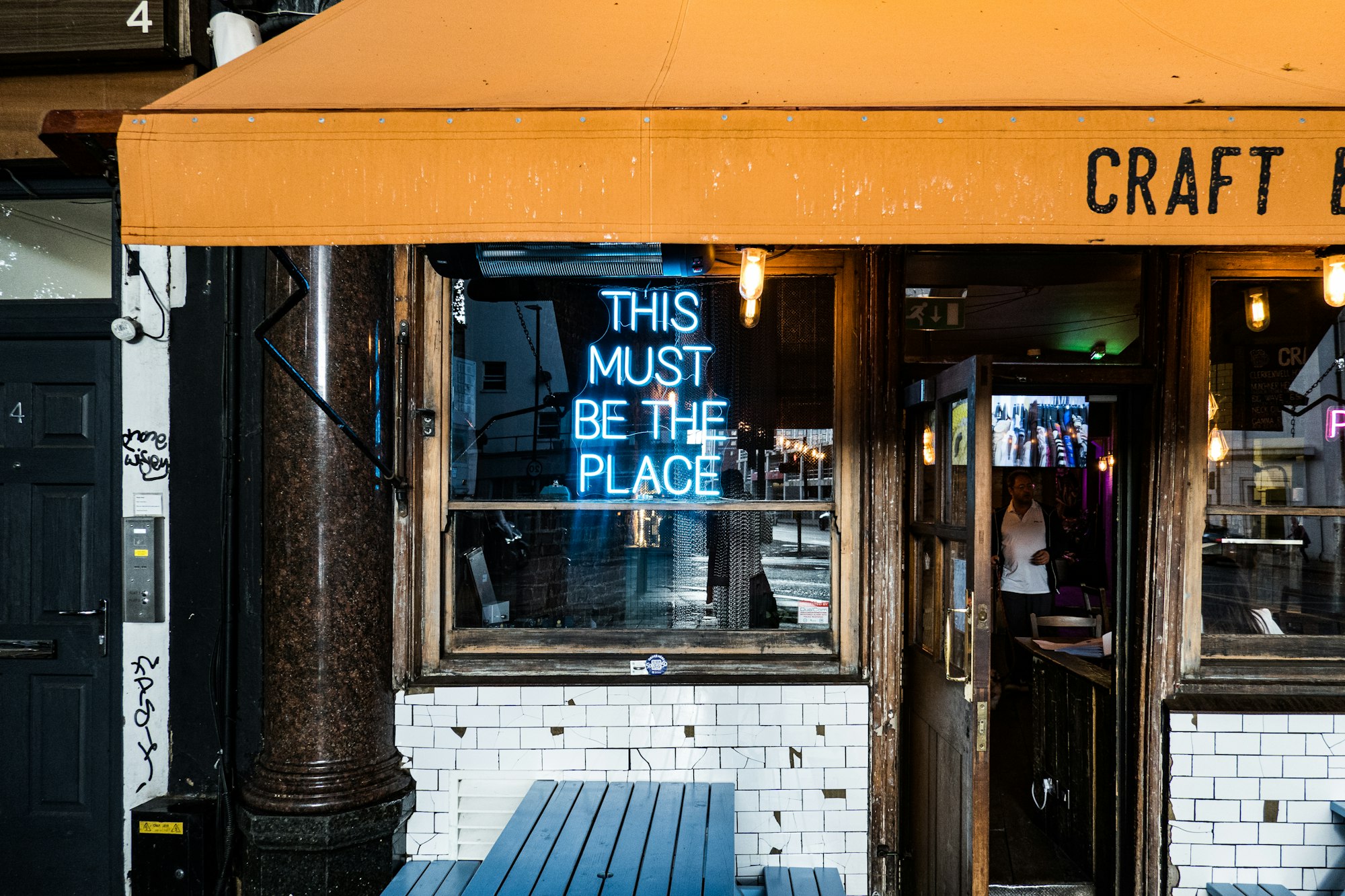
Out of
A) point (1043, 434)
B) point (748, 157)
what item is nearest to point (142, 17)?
point (748, 157)

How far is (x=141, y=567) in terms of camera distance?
3738 millimetres

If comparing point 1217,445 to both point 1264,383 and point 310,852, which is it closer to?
point 1264,383

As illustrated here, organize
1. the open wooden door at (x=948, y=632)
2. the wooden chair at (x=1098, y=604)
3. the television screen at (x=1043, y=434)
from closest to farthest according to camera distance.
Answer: the open wooden door at (x=948, y=632)
the wooden chair at (x=1098, y=604)
the television screen at (x=1043, y=434)

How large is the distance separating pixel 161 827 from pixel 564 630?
74.9 inches

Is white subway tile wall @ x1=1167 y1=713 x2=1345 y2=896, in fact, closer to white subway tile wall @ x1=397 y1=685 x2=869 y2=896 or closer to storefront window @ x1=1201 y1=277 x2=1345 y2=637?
storefront window @ x1=1201 y1=277 x2=1345 y2=637

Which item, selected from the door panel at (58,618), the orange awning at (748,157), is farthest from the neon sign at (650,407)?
the door panel at (58,618)

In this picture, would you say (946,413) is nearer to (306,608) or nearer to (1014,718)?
(306,608)

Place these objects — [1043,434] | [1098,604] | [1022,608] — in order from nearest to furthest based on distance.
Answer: [1022,608], [1098,604], [1043,434]

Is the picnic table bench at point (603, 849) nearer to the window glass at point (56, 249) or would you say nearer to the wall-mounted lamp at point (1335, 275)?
the window glass at point (56, 249)

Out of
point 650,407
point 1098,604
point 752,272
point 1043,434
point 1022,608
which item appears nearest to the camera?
point 752,272

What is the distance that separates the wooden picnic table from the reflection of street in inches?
32.0

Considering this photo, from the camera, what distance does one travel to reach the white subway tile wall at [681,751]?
374cm

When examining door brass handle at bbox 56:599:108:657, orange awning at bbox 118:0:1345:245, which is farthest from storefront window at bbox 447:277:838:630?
orange awning at bbox 118:0:1345:245

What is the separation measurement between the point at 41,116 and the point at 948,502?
14.3 feet
